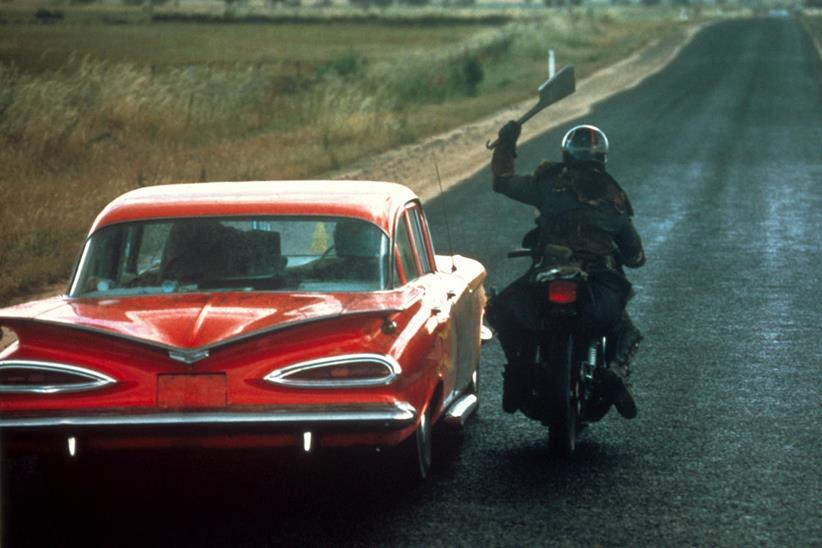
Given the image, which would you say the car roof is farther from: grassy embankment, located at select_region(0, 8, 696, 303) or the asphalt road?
grassy embankment, located at select_region(0, 8, 696, 303)

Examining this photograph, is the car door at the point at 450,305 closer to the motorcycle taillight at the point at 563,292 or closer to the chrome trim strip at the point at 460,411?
the chrome trim strip at the point at 460,411

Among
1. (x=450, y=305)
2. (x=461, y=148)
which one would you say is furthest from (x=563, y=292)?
(x=461, y=148)

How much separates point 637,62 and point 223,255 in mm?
46322

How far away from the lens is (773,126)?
1176 inches

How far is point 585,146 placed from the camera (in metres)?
7.17

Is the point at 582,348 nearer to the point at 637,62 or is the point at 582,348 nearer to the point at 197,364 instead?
the point at 197,364

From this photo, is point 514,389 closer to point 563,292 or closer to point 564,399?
point 564,399

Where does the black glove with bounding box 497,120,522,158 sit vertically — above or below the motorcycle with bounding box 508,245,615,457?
above

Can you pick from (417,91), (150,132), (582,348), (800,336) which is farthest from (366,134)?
(582,348)

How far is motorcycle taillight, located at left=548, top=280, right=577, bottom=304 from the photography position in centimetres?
659

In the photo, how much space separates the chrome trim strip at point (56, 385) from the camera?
5.66 m

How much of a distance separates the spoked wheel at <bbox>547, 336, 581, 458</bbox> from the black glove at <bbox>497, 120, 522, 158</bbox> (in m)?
1.01

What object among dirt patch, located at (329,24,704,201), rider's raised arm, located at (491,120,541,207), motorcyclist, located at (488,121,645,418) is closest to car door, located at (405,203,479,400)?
motorcyclist, located at (488,121,645,418)

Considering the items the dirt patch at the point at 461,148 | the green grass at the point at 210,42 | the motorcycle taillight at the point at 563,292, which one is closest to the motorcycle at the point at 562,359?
the motorcycle taillight at the point at 563,292
